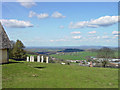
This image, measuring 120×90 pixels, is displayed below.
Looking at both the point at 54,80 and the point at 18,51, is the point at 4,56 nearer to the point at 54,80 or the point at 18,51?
the point at 54,80

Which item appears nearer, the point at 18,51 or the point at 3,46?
the point at 3,46

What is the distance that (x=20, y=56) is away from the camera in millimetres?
43969

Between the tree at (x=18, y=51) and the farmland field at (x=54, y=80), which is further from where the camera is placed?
the tree at (x=18, y=51)

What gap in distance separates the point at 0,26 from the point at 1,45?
3005 millimetres

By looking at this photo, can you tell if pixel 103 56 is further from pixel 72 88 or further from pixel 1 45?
pixel 72 88

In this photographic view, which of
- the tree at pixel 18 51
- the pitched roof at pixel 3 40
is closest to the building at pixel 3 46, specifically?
the pitched roof at pixel 3 40

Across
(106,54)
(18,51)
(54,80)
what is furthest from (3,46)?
(18,51)

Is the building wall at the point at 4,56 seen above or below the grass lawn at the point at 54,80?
above

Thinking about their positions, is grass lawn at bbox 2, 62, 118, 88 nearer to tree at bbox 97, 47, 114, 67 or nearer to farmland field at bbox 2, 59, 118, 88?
farmland field at bbox 2, 59, 118, 88

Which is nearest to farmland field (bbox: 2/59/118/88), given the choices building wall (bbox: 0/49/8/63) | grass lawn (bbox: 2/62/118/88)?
grass lawn (bbox: 2/62/118/88)

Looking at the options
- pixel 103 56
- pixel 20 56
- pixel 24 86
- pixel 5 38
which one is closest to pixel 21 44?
pixel 20 56

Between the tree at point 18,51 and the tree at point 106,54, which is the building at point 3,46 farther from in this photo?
the tree at point 18,51

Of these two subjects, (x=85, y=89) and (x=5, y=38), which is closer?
(x=85, y=89)

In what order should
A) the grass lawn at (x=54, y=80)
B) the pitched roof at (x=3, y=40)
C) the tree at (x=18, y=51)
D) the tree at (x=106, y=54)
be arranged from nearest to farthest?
the grass lawn at (x=54, y=80) < the pitched roof at (x=3, y=40) < the tree at (x=106, y=54) < the tree at (x=18, y=51)
